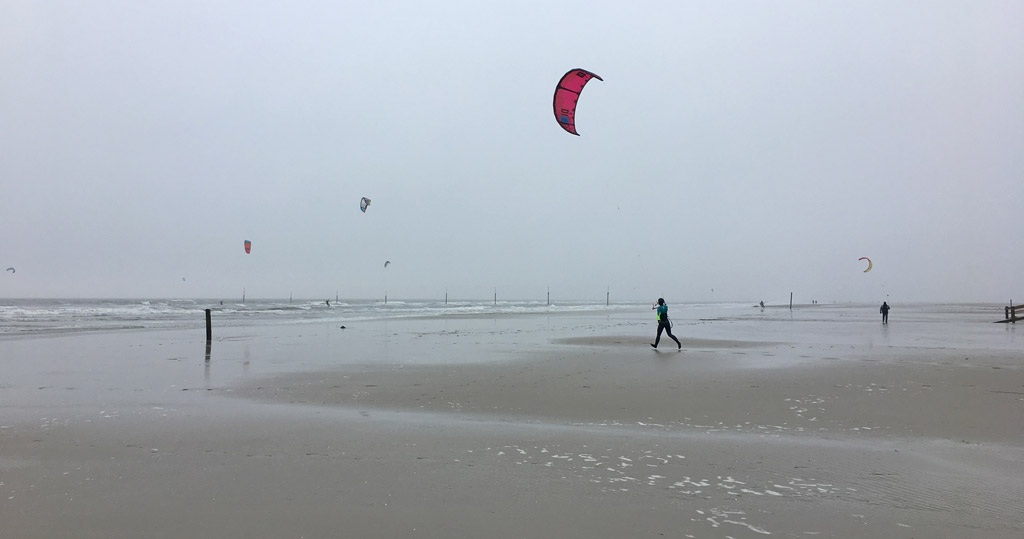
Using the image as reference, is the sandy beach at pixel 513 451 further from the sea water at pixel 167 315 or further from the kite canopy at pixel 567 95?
the sea water at pixel 167 315

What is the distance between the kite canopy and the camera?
14461 mm

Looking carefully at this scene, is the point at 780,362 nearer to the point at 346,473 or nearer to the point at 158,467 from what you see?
the point at 346,473

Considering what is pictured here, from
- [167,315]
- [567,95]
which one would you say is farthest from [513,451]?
[167,315]

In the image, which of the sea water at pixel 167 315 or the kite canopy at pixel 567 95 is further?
the sea water at pixel 167 315

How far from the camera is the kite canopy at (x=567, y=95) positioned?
47.4ft

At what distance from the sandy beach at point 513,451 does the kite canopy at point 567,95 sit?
22.0 feet

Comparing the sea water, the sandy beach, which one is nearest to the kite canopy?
the sandy beach

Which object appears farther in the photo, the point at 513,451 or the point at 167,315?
the point at 167,315

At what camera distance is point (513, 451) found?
5.66m

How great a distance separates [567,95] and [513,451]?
1113 centimetres

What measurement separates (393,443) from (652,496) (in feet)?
9.25

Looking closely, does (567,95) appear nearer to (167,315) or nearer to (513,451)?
(513,451)

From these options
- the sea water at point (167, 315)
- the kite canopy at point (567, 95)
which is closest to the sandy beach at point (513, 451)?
the kite canopy at point (567, 95)

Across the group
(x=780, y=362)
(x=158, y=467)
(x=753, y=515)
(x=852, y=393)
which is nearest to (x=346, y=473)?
(x=158, y=467)
